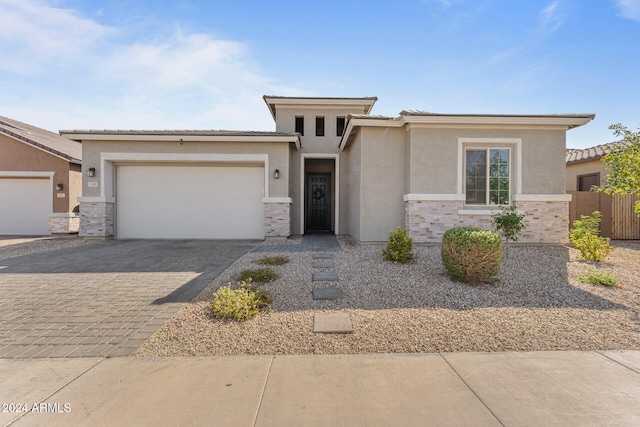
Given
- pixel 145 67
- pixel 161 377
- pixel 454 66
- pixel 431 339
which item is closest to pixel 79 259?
pixel 145 67

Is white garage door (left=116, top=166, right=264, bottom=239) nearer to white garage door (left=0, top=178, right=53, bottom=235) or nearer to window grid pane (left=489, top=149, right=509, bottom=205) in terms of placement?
white garage door (left=0, top=178, right=53, bottom=235)

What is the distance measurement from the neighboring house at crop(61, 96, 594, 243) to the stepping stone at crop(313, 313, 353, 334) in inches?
208

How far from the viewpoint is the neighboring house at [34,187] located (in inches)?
495

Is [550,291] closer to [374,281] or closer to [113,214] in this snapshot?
[374,281]

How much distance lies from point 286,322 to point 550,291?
441cm

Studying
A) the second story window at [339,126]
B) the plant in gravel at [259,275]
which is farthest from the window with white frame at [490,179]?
the plant in gravel at [259,275]

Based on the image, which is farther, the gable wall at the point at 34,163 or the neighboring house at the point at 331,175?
the gable wall at the point at 34,163

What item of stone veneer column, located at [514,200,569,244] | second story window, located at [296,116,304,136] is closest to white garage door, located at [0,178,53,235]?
second story window, located at [296,116,304,136]

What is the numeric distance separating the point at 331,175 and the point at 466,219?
20.6 feet

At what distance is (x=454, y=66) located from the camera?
366 inches

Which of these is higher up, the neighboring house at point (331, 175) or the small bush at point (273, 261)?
the neighboring house at point (331, 175)

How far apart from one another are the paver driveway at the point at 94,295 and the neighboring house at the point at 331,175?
2493 millimetres

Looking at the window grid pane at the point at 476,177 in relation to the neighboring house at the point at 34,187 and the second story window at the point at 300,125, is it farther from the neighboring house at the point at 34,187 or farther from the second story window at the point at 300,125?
the neighboring house at the point at 34,187

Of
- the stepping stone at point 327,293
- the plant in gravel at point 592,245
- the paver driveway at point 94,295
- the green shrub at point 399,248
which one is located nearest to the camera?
the paver driveway at point 94,295
